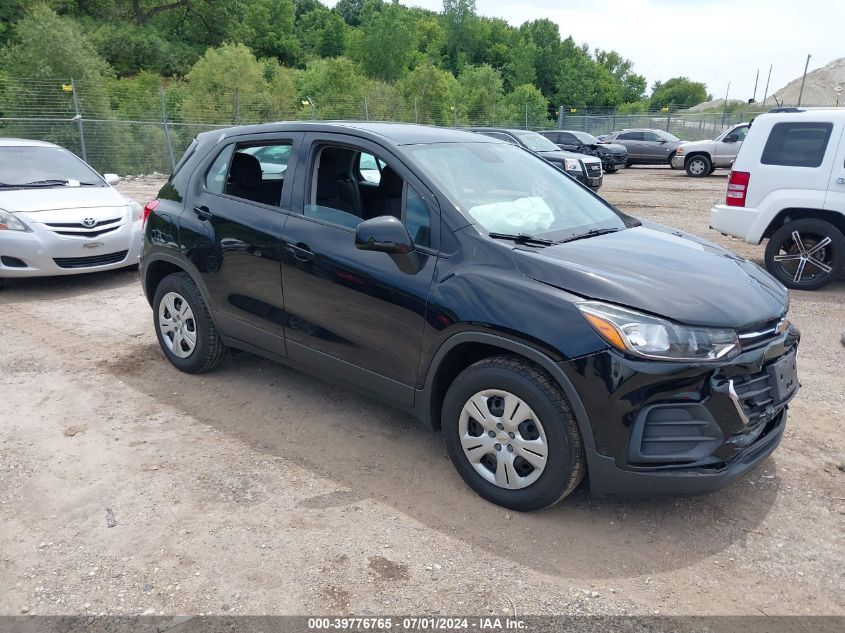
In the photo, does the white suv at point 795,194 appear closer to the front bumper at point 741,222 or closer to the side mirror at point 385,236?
the front bumper at point 741,222

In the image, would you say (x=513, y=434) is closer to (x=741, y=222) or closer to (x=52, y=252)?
(x=741, y=222)

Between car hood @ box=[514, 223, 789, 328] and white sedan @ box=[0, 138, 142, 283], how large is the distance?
19.2 feet

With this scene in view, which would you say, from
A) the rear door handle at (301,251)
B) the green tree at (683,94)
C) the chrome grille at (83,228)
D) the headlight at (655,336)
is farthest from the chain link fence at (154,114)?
the green tree at (683,94)

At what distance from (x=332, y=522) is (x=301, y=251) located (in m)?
1.56

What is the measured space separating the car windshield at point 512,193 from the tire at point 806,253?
4.24 metres

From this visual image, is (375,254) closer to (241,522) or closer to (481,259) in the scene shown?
(481,259)

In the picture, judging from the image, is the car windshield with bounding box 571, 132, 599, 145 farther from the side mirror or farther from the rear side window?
the side mirror

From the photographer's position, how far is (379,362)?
3.61 m

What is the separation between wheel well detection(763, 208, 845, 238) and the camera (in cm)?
725

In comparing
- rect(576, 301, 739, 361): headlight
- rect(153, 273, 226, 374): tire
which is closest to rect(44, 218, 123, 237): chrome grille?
rect(153, 273, 226, 374): tire

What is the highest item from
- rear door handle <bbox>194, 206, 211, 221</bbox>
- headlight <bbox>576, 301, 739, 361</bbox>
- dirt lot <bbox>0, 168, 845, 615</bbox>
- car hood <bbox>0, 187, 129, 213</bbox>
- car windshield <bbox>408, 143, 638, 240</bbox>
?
car windshield <bbox>408, 143, 638, 240</bbox>

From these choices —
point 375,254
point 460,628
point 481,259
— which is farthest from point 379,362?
point 460,628

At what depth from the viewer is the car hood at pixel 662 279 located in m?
2.93

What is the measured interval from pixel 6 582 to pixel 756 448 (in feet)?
10.8
